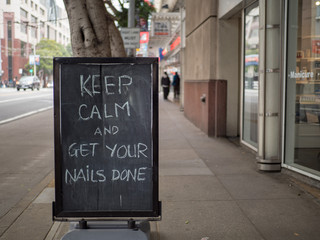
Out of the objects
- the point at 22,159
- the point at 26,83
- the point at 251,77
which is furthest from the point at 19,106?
the point at 26,83

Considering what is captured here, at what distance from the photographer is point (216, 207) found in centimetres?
500

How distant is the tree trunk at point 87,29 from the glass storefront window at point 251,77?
13.3 ft

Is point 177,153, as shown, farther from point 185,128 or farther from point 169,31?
point 169,31

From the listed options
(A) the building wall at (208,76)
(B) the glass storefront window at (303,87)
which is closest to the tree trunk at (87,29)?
(B) the glass storefront window at (303,87)

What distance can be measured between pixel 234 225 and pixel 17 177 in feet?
12.9

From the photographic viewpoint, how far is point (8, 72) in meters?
73.7

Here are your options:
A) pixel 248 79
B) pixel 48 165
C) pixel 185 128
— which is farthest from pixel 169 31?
pixel 48 165

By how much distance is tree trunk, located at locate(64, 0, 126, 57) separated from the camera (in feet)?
17.8

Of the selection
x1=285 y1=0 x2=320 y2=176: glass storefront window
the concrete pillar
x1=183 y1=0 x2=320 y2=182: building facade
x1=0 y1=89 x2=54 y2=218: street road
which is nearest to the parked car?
x1=0 y1=89 x2=54 y2=218: street road

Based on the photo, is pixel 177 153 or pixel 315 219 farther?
pixel 177 153

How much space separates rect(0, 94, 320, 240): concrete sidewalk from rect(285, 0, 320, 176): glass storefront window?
19.1 inches

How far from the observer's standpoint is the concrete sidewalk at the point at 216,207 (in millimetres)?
4262

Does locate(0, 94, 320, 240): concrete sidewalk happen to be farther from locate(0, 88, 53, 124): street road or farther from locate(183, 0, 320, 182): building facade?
locate(0, 88, 53, 124): street road

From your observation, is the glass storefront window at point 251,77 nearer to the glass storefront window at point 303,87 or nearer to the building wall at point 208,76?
the building wall at point 208,76
